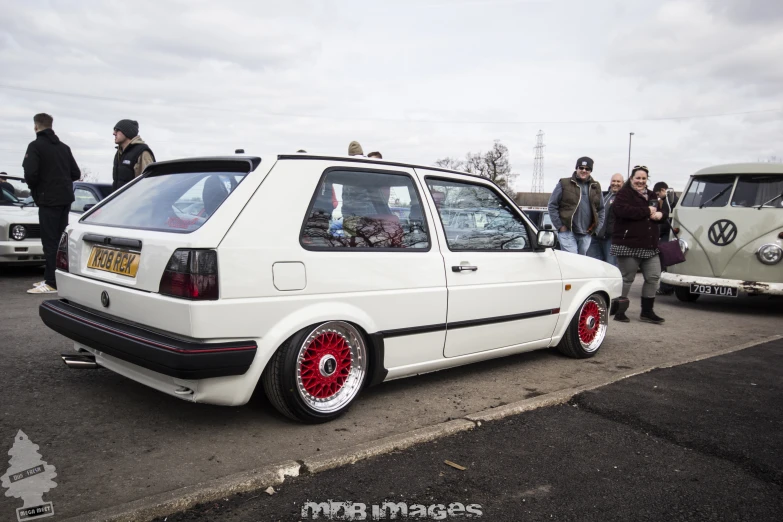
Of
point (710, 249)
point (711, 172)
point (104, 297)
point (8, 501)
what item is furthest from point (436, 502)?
point (711, 172)

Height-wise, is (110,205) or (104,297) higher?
(110,205)

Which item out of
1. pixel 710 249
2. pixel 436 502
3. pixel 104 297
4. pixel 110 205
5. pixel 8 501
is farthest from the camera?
pixel 710 249

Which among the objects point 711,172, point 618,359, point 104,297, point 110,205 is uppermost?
point 711,172

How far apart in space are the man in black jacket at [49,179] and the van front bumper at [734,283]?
807 centimetres

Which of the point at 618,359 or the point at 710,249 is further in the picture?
the point at 710,249

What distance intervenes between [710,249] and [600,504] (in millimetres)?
6754

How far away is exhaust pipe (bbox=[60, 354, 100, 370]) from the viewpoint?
11.6ft

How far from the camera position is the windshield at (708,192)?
340 inches

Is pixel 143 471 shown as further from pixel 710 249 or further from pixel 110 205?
pixel 710 249

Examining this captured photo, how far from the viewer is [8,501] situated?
2428mm

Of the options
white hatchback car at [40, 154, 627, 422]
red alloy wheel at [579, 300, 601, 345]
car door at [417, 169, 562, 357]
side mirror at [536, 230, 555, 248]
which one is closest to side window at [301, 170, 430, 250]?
white hatchback car at [40, 154, 627, 422]

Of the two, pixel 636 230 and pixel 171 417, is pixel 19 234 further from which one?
pixel 636 230

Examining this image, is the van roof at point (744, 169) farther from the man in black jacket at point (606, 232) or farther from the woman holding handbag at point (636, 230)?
the woman holding handbag at point (636, 230)

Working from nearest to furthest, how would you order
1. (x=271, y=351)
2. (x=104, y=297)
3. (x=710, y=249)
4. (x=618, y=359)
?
(x=271, y=351)
(x=104, y=297)
(x=618, y=359)
(x=710, y=249)
